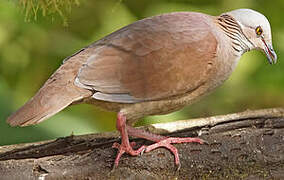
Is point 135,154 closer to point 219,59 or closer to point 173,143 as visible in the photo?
point 173,143

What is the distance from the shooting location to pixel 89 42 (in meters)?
4.39

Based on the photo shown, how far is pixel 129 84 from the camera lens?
287cm

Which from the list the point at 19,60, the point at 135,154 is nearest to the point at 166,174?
the point at 135,154

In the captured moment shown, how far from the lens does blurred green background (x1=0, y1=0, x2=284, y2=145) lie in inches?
168

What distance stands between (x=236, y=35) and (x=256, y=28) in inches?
5.4

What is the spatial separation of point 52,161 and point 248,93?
2.24 meters

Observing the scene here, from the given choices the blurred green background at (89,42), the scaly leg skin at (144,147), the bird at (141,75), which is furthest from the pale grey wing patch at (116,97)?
the blurred green background at (89,42)

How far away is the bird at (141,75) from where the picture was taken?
9.27 ft

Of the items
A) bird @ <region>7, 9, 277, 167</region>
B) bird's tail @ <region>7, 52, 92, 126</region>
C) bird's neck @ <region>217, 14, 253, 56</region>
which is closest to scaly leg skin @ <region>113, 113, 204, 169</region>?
bird @ <region>7, 9, 277, 167</region>

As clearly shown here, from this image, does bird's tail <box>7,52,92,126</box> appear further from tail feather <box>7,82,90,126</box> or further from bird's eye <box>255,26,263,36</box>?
bird's eye <box>255,26,263,36</box>

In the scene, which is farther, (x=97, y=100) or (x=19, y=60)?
(x=19, y=60)

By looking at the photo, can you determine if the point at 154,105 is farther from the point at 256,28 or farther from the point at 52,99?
the point at 256,28

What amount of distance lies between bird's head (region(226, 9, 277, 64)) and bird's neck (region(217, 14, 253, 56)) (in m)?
0.02

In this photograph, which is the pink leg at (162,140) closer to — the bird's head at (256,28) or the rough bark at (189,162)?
the rough bark at (189,162)
